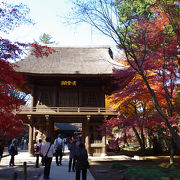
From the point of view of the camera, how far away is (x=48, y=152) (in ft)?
23.8

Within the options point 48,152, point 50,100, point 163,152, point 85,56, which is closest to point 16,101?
point 48,152

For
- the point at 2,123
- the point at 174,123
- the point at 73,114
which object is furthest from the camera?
the point at 73,114

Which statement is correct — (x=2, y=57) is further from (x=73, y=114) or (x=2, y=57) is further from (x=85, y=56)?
(x=85, y=56)

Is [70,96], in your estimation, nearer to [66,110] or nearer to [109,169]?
[66,110]

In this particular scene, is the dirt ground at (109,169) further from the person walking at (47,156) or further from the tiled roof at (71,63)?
the tiled roof at (71,63)

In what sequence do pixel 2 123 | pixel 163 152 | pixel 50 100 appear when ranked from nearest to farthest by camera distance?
pixel 2 123 → pixel 50 100 → pixel 163 152

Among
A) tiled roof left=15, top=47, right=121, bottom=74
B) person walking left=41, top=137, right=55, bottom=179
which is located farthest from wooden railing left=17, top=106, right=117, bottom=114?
person walking left=41, top=137, right=55, bottom=179

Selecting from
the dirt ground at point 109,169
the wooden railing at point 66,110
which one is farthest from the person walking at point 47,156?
the wooden railing at point 66,110

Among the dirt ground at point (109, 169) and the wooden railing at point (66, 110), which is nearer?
the dirt ground at point (109, 169)

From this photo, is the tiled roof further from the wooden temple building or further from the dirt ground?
the dirt ground

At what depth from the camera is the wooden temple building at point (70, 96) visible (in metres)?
15.6

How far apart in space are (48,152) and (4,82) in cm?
303

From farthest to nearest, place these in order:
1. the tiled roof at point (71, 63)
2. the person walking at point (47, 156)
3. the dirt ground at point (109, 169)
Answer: the tiled roof at point (71, 63) → the dirt ground at point (109, 169) → the person walking at point (47, 156)

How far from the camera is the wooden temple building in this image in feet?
51.3
